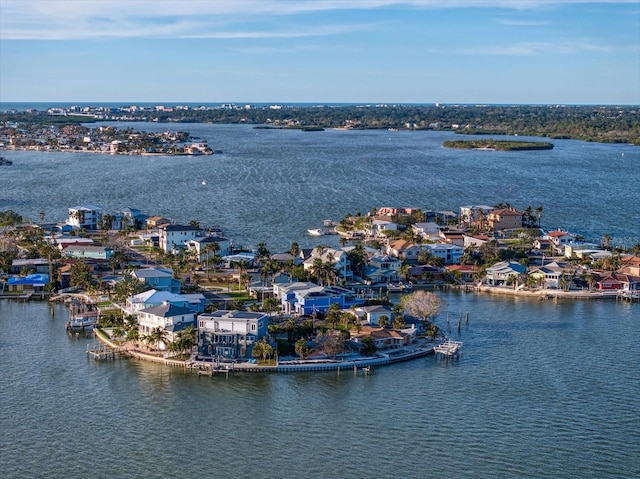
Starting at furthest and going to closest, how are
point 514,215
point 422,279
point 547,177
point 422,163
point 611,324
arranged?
1. point 422,163
2. point 547,177
3. point 514,215
4. point 422,279
5. point 611,324

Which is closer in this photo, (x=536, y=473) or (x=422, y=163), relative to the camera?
(x=536, y=473)

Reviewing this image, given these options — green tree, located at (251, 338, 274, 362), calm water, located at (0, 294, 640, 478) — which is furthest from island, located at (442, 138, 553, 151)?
green tree, located at (251, 338, 274, 362)

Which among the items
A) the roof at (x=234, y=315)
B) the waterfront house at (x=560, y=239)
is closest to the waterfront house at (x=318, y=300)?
the roof at (x=234, y=315)

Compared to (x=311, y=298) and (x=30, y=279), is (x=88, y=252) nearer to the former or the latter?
(x=30, y=279)

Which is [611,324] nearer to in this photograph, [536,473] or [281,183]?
[536,473]

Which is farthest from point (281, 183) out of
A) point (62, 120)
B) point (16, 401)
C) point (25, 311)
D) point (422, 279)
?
point (62, 120)

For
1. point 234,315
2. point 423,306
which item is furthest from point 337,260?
point 234,315
